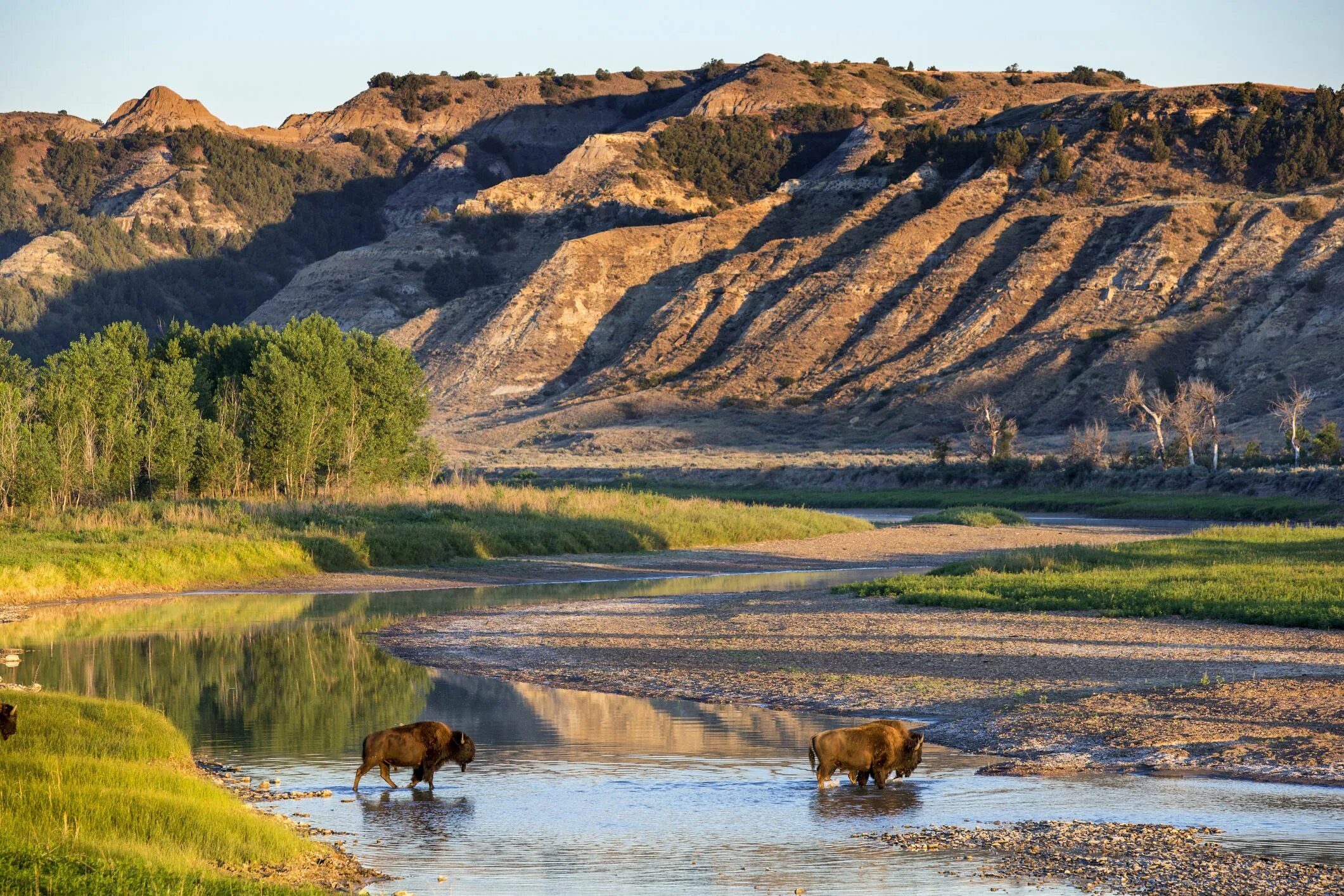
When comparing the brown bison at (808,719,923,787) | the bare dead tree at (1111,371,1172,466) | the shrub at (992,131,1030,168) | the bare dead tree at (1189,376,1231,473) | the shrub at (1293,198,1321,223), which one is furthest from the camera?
the shrub at (992,131,1030,168)

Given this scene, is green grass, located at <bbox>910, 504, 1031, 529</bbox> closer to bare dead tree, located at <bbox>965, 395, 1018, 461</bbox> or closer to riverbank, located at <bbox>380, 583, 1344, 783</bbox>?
bare dead tree, located at <bbox>965, 395, 1018, 461</bbox>

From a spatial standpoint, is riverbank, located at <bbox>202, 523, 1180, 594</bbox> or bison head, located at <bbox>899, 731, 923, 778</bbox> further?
riverbank, located at <bbox>202, 523, 1180, 594</bbox>

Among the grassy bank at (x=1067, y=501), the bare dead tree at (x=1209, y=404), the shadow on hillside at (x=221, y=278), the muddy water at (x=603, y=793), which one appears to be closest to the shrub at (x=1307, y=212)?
the bare dead tree at (x=1209, y=404)

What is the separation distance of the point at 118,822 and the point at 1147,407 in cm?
7289

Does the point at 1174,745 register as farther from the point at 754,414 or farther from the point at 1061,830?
the point at 754,414

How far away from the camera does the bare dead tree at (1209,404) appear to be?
2813 inches

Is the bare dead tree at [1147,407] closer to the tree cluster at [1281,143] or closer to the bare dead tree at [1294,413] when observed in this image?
the bare dead tree at [1294,413]

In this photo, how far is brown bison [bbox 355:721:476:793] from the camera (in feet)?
42.3

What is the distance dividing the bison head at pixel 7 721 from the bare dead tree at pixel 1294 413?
61.5 meters

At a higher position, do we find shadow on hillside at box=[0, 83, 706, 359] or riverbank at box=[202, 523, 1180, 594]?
shadow on hillside at box=[0, 83, 706, 359]

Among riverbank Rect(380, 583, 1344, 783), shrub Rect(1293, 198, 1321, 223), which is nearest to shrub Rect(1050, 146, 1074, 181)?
shrub Rect(1293, 198, 1321, 223)

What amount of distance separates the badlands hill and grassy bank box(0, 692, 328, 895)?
7862cm

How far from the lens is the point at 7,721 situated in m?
12.4

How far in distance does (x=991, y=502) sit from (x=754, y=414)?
100 ft
